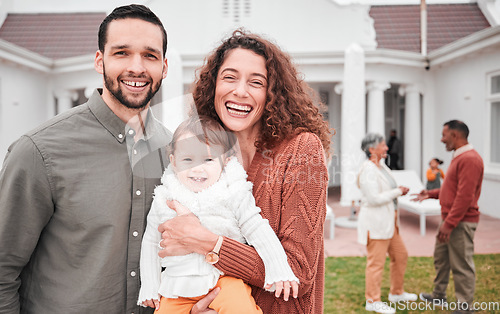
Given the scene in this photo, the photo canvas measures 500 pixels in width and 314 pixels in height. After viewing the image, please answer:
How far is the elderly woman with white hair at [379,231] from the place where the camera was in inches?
156

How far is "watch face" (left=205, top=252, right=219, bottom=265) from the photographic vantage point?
4.61 ft

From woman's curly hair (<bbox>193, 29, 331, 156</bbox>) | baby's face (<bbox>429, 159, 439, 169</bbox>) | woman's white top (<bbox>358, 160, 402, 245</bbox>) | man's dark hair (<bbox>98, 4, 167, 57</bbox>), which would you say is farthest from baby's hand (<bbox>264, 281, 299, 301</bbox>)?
baby's face (<bbox>429, 159, 439, 169</bbox>)

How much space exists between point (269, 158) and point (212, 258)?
0.47 m

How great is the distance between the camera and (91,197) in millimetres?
1450

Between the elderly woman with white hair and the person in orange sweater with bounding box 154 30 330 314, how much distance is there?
2493 mm

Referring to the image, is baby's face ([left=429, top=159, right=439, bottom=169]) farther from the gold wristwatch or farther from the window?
the gold wristwatch

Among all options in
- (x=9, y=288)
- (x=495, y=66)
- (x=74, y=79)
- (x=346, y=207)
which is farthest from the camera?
(x=74, y=79)

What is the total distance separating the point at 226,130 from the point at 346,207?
793cm

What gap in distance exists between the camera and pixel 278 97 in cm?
163

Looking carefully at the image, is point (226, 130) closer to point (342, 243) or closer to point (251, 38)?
point (251, 38)

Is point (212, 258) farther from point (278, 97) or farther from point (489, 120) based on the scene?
point (489, 120)

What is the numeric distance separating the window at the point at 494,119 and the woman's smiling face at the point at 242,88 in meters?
8.06

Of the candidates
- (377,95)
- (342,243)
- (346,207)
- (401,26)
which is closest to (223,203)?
(342,243)

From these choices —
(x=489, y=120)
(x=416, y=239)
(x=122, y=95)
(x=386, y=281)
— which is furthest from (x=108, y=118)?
(x=489, y=120)
